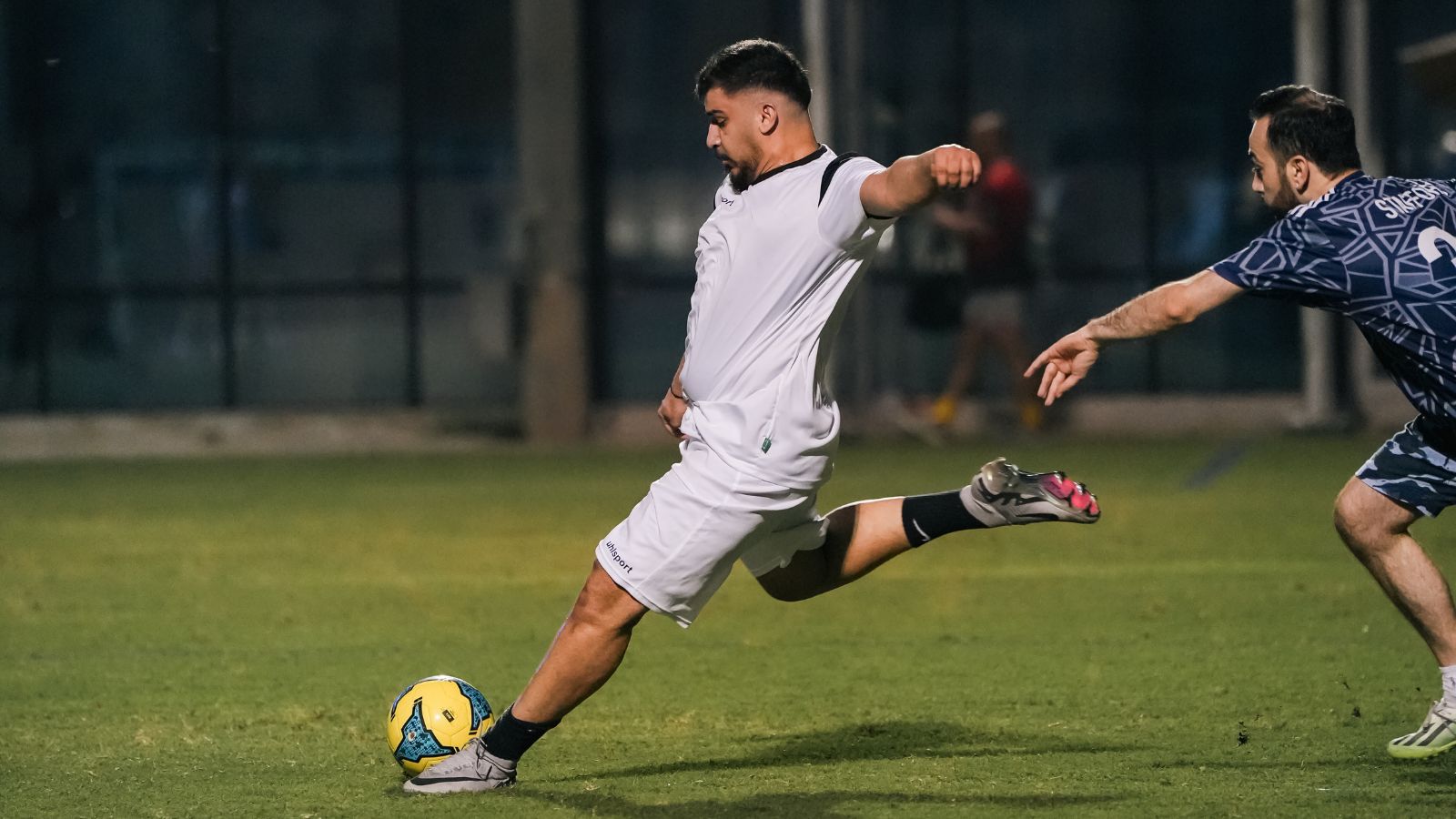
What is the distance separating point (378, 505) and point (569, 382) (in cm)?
476

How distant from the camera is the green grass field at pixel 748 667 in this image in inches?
228

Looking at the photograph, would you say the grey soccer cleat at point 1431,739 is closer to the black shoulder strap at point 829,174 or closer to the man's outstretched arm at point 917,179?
the man's outstretched arm at point 917,179

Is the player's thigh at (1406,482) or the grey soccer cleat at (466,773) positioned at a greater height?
the player's thigh at (1406,482)

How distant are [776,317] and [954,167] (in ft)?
2.49

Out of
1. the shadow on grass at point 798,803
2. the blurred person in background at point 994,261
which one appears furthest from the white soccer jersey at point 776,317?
the blurred person in background at point 994,261

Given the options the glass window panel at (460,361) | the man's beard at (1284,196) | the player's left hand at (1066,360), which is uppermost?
the man's beard at (1284,196)

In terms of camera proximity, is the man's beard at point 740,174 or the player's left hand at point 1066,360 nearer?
the player's left hand at point 1066,360

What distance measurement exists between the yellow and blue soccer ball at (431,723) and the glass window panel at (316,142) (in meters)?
13.4

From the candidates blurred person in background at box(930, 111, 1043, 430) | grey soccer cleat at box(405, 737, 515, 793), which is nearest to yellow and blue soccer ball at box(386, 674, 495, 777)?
grey soccer cleat at box(405, 737, 515, 793)

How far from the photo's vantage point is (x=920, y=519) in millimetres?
6191

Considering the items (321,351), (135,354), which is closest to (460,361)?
(321,351)

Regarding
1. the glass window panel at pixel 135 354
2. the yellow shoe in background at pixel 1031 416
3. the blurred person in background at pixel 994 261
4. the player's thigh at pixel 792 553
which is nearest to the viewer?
the player's thigh at pixel 792 553

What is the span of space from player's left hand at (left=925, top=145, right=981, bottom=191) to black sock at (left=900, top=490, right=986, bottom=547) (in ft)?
4.34

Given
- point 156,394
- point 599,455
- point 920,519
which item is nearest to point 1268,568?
point 920,519
